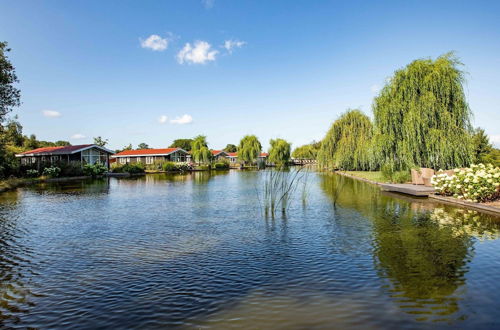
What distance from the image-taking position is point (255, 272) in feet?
19.9

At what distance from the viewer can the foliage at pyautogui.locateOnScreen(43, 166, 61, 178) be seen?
32.9 metres

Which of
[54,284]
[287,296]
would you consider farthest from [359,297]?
[54,284]

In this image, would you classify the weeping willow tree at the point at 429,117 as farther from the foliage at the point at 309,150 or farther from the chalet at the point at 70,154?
the chalet at the point at 70,154

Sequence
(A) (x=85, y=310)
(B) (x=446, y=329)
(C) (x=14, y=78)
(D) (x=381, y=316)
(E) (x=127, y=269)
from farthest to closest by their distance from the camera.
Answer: (C) (x=14, y=78) < (E) (x=127, y=269) < (A) (x=85, y=310) < (D) (x=381, y=316) < (B) (x=446, y=329)

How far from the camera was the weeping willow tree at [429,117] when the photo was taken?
17938 millimetres

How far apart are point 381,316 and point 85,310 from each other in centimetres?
422

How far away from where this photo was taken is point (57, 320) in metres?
4.44

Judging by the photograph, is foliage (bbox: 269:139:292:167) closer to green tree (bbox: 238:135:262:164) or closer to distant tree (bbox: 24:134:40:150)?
green tree (bbox: 238:135:262:164)

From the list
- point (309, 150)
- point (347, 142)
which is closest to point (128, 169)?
point (347, 142)

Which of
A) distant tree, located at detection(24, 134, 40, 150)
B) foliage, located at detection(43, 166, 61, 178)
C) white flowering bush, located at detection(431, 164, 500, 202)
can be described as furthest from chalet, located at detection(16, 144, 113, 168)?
white flowering bush, located at detection(431, 164, 500, 202)

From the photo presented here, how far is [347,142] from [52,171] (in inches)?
1201

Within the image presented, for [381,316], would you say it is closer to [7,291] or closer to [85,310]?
[85,310]

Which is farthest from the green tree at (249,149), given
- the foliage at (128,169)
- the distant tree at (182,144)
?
the distant tree at (182,144)

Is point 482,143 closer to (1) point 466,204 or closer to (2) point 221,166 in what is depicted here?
(1) point 466,204
